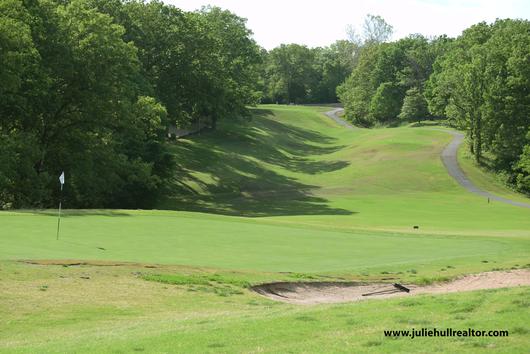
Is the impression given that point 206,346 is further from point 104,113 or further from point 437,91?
point 437,91

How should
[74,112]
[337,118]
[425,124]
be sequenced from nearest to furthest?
[74,112] < [425,124] < [337,118]

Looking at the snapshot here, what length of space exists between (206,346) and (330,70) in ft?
558

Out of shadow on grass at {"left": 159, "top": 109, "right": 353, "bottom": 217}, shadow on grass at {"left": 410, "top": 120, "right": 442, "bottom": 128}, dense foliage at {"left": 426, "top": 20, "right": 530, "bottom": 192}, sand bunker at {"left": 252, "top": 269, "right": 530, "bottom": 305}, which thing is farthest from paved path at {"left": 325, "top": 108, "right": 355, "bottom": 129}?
sand bunker at {"left": 252, "top": 269, "right": 530, "bottom": 305}

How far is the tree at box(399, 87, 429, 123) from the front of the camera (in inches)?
4520

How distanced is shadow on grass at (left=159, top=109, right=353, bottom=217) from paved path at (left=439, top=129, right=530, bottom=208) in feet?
40.9

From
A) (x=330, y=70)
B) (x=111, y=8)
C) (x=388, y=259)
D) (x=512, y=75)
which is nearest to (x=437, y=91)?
(x=512, y=75)

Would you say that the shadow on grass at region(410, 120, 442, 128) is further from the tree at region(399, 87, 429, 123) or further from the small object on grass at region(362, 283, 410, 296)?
the small object on grass at region(362, 283, 410, 296)

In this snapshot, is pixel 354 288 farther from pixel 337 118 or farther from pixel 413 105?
pixel 337 118

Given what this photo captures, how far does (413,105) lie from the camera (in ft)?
378

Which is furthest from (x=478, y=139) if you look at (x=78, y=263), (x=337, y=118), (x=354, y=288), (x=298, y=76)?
(x=298, y=76)

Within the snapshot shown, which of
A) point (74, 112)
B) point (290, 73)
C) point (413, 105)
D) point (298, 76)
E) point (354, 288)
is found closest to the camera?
point (354, 288)

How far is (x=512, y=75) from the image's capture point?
246ft

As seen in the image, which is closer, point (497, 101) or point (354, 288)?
point (354, 288)

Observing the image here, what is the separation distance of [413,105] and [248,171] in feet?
154
